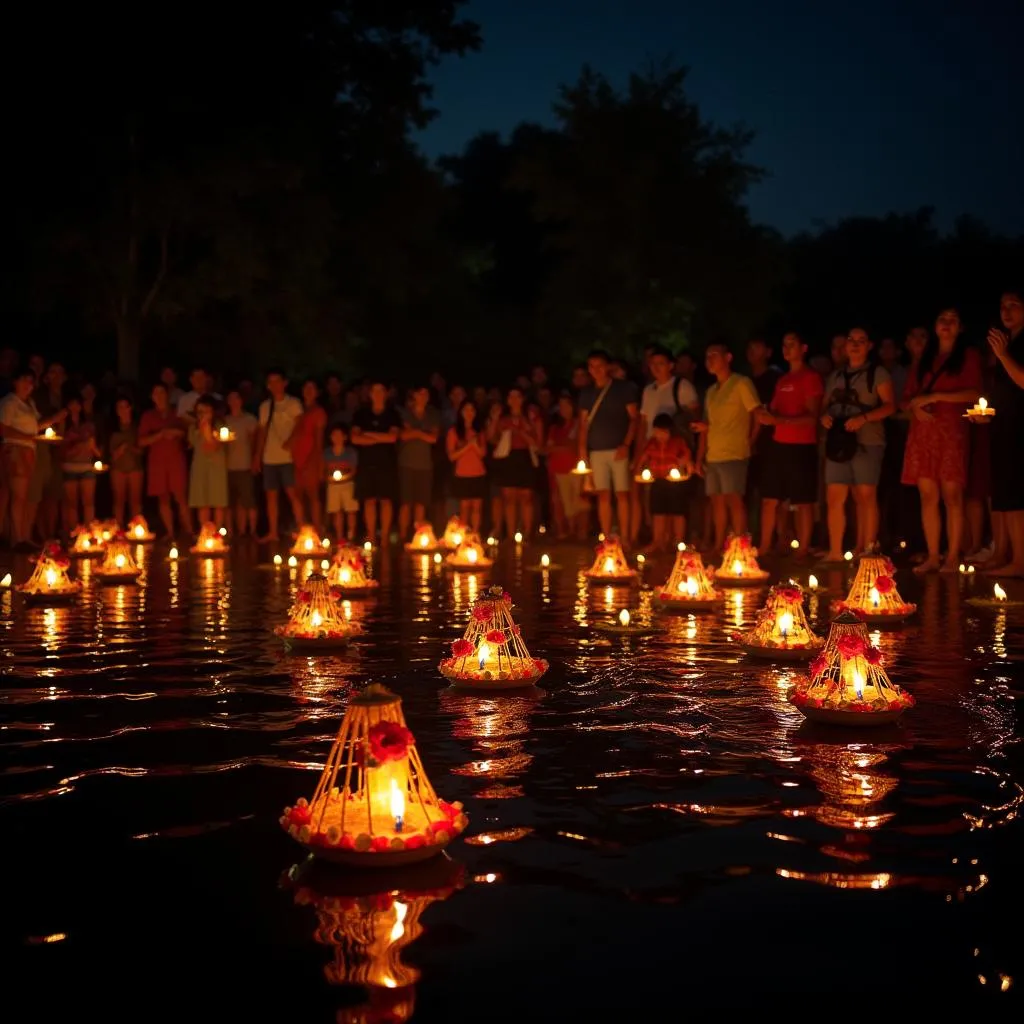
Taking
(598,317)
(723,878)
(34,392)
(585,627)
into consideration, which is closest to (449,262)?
(598,317)

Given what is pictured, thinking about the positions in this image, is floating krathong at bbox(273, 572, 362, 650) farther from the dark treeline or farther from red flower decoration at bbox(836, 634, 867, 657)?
the dark treeline

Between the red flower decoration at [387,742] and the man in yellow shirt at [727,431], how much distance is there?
9.89 meters

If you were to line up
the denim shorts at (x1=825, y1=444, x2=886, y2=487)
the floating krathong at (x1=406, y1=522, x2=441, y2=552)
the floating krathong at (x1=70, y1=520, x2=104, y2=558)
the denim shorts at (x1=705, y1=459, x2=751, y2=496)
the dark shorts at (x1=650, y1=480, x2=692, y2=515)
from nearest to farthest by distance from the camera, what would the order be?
1. the denim shorts at (x1=825, y1=444, x2=886, y2=487)
2. the denim shorts at (x1=705, y1=459, x2=751, y2=496)
3. the dark shorts at (x1=650, y1=480, x2=692, y2=515)
4. the floating krathong at (x1=70, y1=520, x2=104, y2=558)
5. the floating krathong at (x1=406, y1=522, x2=441, y2=552)

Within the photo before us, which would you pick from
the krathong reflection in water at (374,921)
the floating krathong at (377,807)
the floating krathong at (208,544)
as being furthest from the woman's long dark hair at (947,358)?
the krathong reflection in water at (374,921)

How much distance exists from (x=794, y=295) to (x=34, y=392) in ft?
129

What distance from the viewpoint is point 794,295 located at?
52000 millimetres

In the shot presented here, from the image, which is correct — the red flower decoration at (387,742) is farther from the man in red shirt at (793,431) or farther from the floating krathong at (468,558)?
the floating krathong at (468,558)

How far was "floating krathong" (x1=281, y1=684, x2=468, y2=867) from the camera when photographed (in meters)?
4.64

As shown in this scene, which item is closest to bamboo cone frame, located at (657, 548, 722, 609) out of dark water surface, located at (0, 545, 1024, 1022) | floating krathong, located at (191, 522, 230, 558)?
dark water surface, located at (0, 545, 1024, 1022)

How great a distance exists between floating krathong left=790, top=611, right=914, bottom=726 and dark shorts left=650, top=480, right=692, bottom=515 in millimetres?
8574

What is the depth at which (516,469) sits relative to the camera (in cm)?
1795

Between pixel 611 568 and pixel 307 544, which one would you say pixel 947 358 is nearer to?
pixel 611 568

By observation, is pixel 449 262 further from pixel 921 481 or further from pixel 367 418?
pixel 921 481

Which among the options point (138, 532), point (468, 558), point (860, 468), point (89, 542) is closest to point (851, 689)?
point (860, 468)
